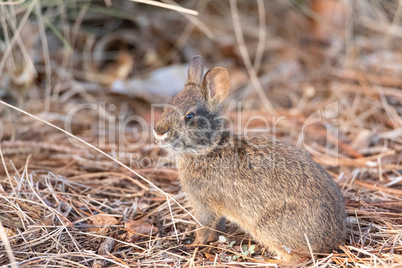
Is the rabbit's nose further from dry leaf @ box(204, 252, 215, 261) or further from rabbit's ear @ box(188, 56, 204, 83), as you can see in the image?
dry leaf @ box(204, 252, 215, 261)

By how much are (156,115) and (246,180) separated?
2.61 m

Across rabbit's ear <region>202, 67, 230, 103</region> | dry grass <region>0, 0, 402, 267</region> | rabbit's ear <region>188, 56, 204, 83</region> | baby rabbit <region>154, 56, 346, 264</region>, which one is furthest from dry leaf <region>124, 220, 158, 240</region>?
rabbit's ear <region>188, 56, 204, 83</region>

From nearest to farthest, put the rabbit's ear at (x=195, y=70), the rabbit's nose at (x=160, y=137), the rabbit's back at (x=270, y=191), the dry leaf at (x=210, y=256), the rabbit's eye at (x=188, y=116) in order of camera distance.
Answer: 1. the rabbit's back at (x=270, y=191)
2. the dry leaf at (x=210, y=256)
3. the rabbit's nose at (x=160, y=137)
4. the rabbit's eye at (x=188, y=116)
5. the rabbit's ear at (x=195, y=70)

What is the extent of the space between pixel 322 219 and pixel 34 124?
379 cm

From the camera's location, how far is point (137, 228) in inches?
134

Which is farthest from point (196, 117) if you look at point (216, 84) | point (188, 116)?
point (216, 84)

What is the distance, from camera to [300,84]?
6438 mm

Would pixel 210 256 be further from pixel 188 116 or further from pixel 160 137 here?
pixel 188 116

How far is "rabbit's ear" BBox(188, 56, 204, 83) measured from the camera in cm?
378

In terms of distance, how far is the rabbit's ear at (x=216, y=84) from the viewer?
3483mm

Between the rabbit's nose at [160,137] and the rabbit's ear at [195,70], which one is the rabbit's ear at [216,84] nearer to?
the rabbit's ear at [195,70]

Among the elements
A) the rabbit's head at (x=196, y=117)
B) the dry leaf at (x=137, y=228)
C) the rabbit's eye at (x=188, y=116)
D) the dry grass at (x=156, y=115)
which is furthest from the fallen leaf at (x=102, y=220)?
the rabbit's eye at (x=188, y=116)

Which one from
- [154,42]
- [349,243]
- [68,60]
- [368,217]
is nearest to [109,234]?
[349,243]

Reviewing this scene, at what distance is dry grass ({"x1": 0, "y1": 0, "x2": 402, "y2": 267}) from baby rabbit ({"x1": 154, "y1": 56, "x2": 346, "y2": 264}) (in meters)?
0.18
